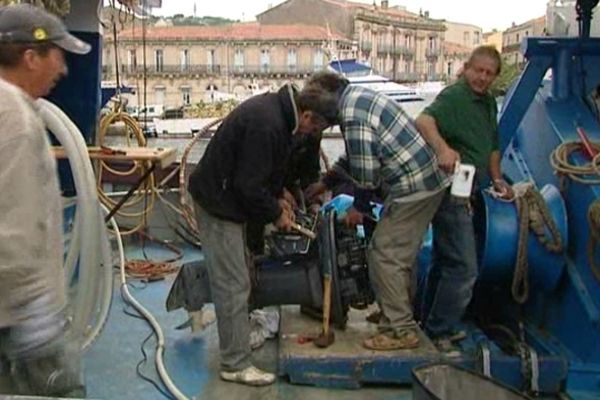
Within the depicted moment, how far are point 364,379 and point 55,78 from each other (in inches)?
87.0

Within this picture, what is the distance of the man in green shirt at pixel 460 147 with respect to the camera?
3844 mm

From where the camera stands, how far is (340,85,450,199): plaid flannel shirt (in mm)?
3619

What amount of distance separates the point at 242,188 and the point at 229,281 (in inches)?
18.6

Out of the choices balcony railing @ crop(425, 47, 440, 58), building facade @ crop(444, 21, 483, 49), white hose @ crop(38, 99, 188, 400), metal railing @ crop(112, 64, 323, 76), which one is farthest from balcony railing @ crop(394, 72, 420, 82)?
white hose @ crop(38, 99, 188, 400)

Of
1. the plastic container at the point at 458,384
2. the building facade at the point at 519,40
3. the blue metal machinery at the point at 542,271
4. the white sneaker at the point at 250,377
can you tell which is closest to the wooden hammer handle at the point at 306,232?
the blue metal machinery at the point at 542,271

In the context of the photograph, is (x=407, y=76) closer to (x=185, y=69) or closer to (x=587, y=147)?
(x=185, y=69)

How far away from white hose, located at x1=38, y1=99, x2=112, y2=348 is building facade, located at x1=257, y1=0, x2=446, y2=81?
1888 inches

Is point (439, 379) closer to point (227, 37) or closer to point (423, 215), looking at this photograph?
point (423, 215)

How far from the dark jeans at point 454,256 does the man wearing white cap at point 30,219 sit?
2.18 meters

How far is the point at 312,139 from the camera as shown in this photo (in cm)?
396

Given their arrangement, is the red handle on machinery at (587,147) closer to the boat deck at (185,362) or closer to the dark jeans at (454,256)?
the dark jeans at (454,256)

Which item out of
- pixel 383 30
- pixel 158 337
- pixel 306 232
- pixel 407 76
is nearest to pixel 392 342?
pixel 306 232

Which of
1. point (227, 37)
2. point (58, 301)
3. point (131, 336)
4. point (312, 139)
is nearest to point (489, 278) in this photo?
point (312, 139)

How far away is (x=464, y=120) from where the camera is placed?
3865 millimetres
